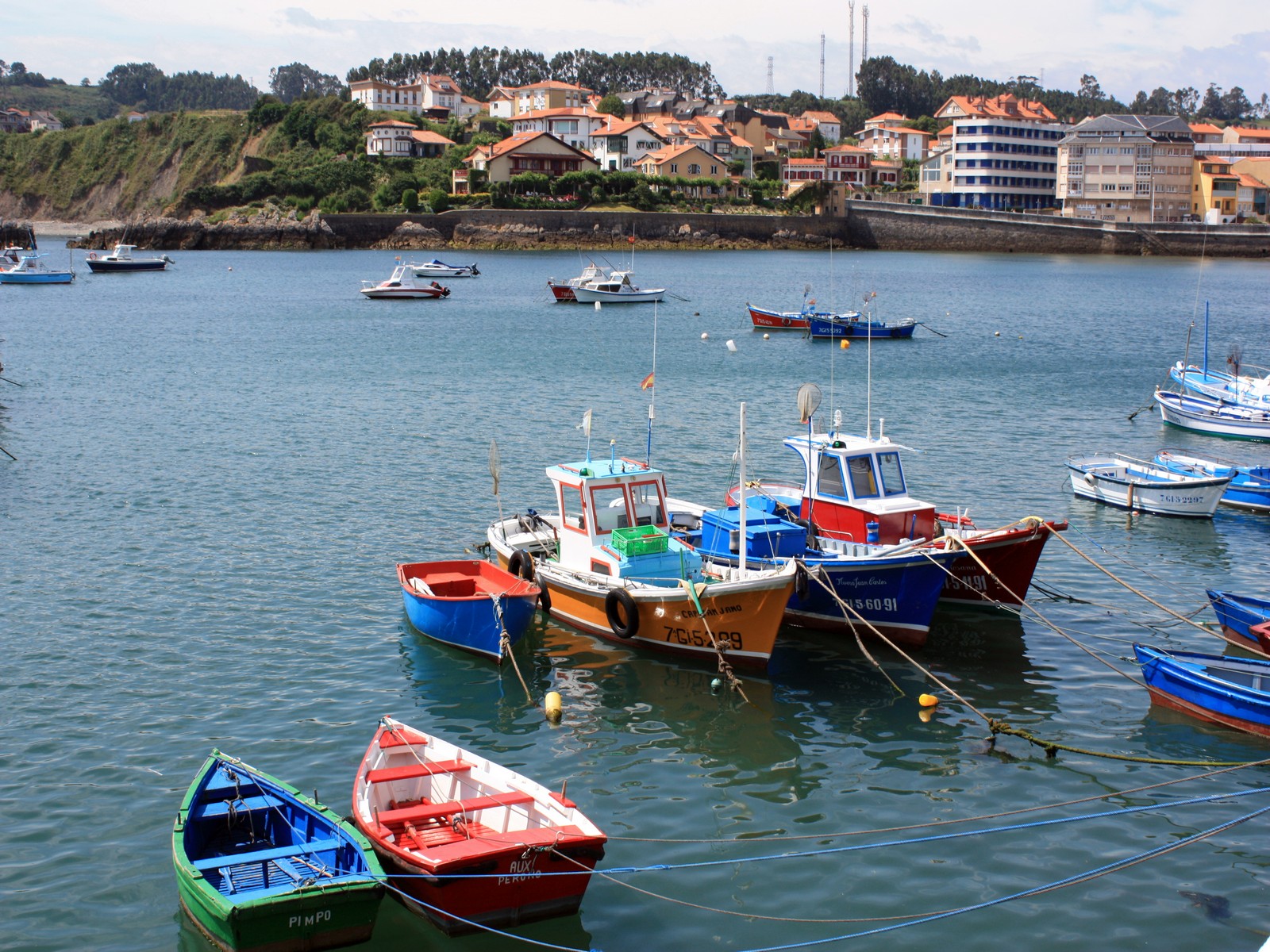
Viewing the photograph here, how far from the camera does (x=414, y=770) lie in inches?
494

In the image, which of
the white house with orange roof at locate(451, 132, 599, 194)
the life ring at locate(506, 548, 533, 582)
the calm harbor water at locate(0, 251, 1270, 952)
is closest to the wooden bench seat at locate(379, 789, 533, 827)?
the calm harbor water at locate(0, 251, 1270, 952)

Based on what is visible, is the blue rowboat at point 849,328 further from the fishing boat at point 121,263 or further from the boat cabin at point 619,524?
the fishing boat at point 121,263

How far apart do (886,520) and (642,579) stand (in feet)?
14.0

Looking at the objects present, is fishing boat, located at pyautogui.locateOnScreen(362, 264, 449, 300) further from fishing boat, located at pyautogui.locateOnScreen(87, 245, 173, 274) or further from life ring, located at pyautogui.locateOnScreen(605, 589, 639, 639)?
life ring, located at pyautogui.locateOnScreen(605, 589, 639, 639)

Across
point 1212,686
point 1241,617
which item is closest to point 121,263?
point 1241,617

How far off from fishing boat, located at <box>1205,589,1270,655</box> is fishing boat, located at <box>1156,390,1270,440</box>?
746 inches

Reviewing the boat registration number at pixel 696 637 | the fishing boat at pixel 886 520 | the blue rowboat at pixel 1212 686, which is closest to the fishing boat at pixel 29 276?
the fishing boat at pixel 886 520

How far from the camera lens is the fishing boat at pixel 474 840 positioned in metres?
10.7

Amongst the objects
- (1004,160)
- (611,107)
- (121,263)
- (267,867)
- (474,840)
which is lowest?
(267,867)

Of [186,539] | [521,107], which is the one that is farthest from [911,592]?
[521,107]

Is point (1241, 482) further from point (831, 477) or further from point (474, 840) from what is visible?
point (474, 840)

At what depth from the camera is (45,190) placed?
177500mm

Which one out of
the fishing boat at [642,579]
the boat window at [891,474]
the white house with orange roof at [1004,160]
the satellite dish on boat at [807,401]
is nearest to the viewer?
the fishing boat at [642,579]

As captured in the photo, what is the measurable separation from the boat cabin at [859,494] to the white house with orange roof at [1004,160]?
13621cm
